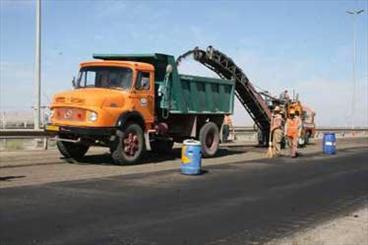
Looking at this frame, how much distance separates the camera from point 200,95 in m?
22.4

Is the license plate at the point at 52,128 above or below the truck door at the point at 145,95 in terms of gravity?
below

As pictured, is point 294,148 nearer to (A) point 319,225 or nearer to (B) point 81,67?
(B) point 81,67

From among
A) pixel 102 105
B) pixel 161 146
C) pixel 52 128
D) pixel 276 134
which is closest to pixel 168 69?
pixel 102 105

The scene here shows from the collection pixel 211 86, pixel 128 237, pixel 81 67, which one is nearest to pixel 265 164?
pixel 211 86

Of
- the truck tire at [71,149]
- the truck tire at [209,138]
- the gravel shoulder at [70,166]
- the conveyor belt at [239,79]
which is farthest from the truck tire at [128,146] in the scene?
the conveyor belt at [239,79]

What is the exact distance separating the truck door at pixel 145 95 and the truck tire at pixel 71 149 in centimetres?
208

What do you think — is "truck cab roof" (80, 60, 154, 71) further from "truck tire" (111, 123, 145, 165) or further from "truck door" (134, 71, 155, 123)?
"truck tire" (111, 123, 145, 165)

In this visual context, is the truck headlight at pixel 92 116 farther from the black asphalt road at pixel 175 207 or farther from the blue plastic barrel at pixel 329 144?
the blue plastic barrel at pixel 329 144

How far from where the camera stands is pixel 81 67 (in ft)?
65.1

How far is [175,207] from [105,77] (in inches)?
343

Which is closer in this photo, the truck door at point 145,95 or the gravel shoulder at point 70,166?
the gravel shoulder at point 70,166

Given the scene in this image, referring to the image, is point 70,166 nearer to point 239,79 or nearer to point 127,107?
point 127,107

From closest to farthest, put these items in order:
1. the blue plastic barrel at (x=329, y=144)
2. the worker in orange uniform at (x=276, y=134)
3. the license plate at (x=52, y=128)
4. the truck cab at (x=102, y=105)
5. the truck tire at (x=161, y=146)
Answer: the truck cab at (x=102, y=105), the license plate at (x=52, y=128), the truck tire at (x=161, y=146), the worker in orange uniform at (x=276, y=134), the blue plastic barrel at (x=329, y=144)

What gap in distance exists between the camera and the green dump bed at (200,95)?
20761 millimetres
